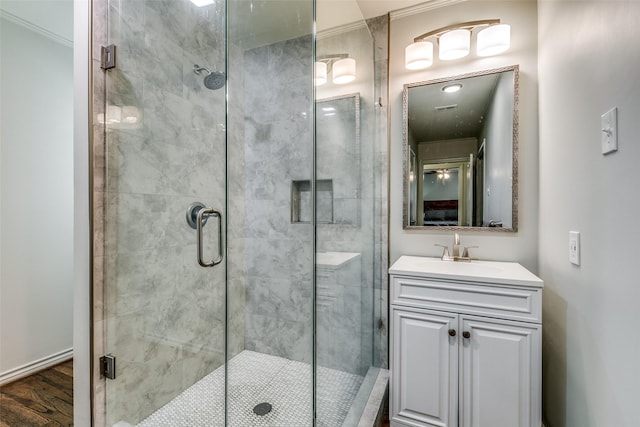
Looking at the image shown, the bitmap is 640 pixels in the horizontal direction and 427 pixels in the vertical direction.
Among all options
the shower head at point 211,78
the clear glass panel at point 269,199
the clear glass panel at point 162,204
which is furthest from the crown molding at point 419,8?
the shower head at point 211,78

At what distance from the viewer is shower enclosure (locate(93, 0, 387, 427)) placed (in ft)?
4.56

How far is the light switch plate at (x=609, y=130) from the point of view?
2.90ft

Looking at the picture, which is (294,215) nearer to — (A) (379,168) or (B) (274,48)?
(A) (379,168)

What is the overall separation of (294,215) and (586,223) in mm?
1462

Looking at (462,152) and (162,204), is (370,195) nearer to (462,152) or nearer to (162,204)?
(462,152)

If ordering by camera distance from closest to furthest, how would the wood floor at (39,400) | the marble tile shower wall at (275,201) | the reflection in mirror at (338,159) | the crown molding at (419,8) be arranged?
1. the reflection in mirror at (338,159)
2. the wood floor at (39,400)
3. the crown molding at (419,8)
4. the marble tile shower wall at (275,201)

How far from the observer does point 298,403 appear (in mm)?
1624

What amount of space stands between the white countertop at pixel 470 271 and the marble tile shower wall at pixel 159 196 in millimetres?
1110

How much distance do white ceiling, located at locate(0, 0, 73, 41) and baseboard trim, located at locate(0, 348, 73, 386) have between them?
236 centimetres

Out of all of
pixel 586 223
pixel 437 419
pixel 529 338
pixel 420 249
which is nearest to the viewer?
pixel 586 223

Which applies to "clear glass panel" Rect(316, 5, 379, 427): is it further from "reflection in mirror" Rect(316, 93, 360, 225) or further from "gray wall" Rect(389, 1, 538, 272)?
"gray wall" Rect(389, 1, 538, 272)

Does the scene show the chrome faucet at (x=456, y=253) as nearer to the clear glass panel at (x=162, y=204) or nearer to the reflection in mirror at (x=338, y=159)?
the reflection in mirror at (x=338, y=159)

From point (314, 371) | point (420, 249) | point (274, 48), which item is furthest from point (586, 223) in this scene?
point (274, 48)

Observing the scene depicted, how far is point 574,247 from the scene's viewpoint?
117 cm
